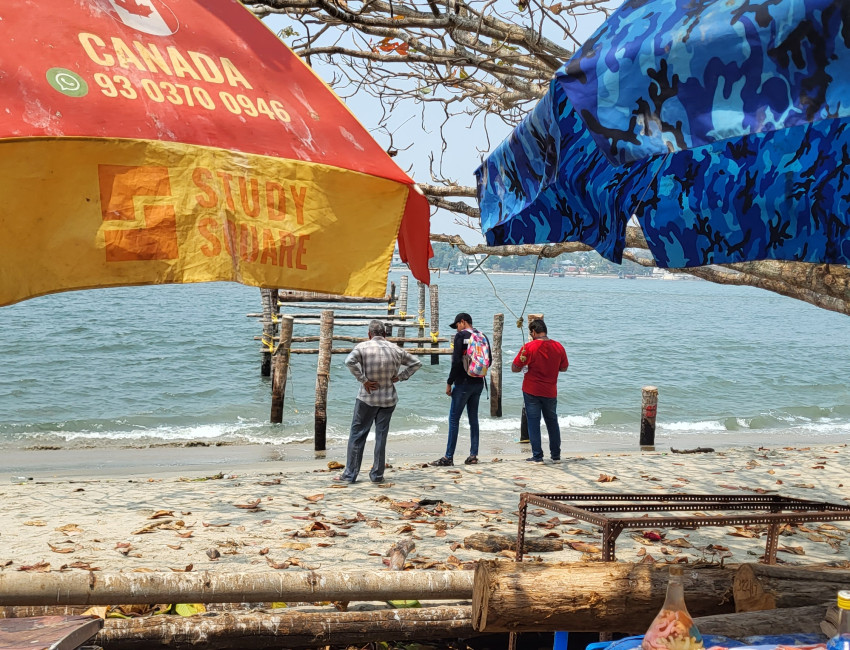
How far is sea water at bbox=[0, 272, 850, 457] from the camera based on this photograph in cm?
1720

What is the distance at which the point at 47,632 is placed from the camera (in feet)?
9.36

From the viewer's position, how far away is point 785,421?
2047 centimetres

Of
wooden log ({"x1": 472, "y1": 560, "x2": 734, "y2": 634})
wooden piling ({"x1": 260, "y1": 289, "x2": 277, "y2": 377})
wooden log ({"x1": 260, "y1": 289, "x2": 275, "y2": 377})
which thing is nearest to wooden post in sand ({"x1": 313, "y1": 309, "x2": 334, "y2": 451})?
wooden log ({"x1": 260, "y1": 289, "x2": 275, "y2": 377})

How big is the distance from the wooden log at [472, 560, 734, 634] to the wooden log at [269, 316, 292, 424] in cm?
1339

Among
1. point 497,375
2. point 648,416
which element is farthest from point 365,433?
point 497,375

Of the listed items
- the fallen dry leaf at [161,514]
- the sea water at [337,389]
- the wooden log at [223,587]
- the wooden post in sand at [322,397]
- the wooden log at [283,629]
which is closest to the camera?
the wooden log at [283,629]

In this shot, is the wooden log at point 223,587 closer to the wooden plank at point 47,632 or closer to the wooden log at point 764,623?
the wooden plank at point 47,632

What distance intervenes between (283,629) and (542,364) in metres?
6.45

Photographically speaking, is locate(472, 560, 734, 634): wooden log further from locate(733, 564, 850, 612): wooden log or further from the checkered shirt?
the checkered shirt

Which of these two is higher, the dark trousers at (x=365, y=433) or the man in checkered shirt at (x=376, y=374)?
the man in checkered shirt at (x=376, y=374)

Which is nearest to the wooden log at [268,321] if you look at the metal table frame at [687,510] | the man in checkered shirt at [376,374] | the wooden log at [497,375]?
the wooden log at [497,375]

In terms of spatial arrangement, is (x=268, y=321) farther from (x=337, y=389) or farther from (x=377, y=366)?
(x=377, y=366)

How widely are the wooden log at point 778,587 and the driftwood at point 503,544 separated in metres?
2.66

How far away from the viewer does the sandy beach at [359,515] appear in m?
6.23
